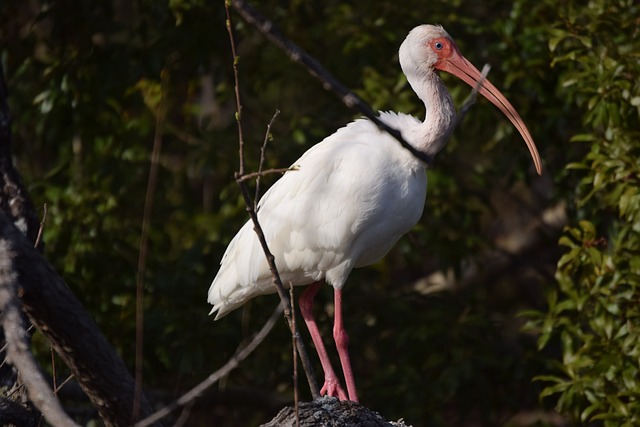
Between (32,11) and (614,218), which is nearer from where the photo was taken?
(614,218)

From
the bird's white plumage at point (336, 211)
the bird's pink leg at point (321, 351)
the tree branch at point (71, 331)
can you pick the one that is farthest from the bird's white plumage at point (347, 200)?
the tree branch at point (71, 331)

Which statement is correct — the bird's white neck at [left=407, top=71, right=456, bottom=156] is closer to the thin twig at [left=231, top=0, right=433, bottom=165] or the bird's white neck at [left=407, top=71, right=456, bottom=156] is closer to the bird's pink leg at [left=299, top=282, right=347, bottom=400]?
the bird's pink leg at [left=299, top=282, right=347, bottom=400]

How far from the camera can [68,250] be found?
23.3 feet

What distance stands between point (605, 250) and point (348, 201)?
5.60ft

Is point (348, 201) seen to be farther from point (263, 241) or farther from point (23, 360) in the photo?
point (23, 360)

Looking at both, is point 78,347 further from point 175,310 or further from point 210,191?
point 210,191

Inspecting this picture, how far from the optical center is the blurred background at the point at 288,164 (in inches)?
266

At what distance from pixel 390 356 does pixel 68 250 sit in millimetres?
2322

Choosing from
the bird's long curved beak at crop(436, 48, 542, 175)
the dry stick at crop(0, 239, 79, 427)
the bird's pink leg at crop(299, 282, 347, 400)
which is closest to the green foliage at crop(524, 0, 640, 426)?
the bird's long curved beak at crop(436, 48, 542, 175)

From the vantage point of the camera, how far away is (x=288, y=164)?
7.23 metres

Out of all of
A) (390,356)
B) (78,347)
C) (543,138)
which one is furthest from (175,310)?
(78,347)

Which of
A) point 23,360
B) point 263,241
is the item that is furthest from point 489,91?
point 23,360

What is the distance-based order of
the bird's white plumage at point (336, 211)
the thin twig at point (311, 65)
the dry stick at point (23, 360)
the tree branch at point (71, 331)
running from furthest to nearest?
the bird's white plumage at point (336, 211) < the tree branch at point (71, 331) < the dry stick at point (23, 360) < the thin twig at point (311, 65)

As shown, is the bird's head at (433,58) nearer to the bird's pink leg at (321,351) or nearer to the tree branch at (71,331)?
the bird's pink leg at (321,351)
